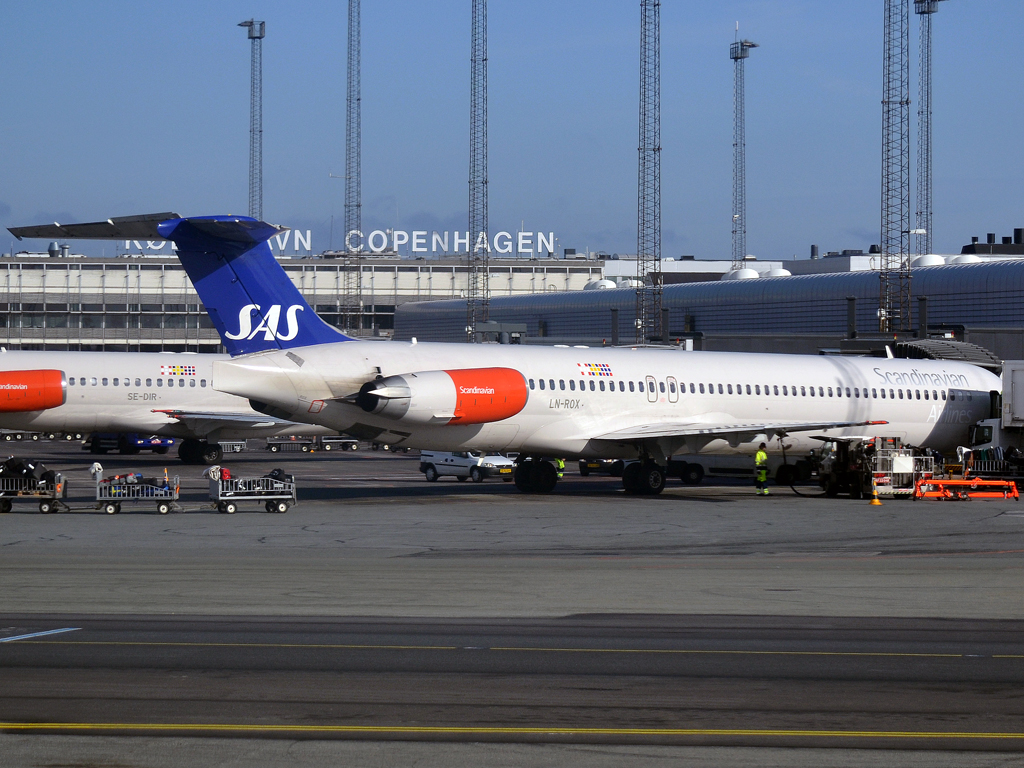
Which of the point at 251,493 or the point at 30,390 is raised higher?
the point at 30,390

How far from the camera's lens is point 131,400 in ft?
160

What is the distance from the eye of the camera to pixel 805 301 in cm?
7538

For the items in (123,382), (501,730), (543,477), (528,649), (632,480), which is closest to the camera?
(501,730)

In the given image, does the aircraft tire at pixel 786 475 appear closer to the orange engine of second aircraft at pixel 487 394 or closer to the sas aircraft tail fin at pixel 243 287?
the orange engine of second aircraft at pixel 487 394

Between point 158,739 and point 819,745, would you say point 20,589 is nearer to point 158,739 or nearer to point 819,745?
point 158,739

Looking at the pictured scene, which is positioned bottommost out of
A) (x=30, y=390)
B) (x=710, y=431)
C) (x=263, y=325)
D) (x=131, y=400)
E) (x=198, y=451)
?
(x=198, y=451)

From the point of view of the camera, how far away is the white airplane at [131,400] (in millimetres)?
46625

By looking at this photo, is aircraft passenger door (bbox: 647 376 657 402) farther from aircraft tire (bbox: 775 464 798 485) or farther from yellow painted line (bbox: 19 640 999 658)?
yellow painted line (bbox: 19 640 999 658)

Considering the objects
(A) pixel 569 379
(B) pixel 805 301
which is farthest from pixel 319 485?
(B) pixel 805 301

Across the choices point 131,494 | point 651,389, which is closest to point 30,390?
point 131,494

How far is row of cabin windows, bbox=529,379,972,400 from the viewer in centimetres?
3347

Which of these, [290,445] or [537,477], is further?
[290,445]

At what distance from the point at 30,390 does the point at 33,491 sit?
1862 centimetres

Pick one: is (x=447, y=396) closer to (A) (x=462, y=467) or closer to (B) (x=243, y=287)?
(B) (x=243, y=287)
